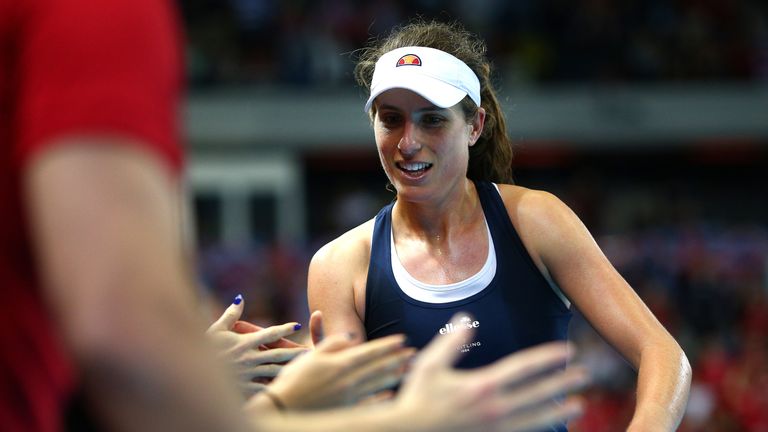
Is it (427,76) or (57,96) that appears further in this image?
(427,76)

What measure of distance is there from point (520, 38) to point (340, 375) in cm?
1648

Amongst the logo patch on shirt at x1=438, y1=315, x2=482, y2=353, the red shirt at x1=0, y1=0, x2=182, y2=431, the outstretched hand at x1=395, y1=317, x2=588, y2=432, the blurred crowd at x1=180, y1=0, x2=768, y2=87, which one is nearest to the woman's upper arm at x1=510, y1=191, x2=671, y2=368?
the logo patch on shirt at x1=438, y1=315, x2=482, y2=353

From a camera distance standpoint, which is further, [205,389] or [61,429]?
[61,429]

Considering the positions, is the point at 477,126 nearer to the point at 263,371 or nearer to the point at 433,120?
the point at 433,120

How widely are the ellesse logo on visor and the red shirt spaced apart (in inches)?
97.4

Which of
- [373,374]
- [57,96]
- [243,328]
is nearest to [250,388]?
[243,328]

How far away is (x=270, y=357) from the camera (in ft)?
8.23

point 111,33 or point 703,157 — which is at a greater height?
point 111,33

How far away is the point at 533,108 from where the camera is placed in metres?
17.0

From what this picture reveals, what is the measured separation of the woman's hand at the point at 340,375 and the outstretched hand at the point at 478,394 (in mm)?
167

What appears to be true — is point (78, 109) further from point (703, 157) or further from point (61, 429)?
point (703, 157)

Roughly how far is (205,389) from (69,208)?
7.6 inches

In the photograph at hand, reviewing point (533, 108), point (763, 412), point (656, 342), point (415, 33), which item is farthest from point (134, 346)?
point (533, 108)

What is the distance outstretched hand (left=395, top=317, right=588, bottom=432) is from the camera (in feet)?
3.64
